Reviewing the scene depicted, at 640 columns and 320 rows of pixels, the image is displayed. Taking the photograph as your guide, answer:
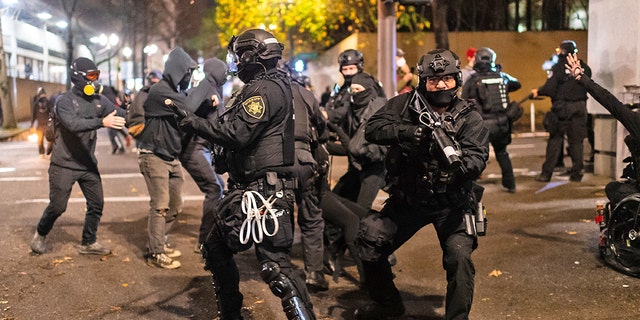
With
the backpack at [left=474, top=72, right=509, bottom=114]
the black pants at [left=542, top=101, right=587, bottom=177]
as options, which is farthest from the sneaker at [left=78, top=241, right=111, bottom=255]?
the black pants at [left=542, top=101, right=587, bottom=177]

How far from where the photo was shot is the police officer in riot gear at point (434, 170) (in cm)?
489

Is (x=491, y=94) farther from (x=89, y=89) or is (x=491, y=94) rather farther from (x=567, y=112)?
(x=89, y=89)

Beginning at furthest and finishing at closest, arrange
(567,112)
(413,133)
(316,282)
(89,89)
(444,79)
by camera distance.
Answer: (567,112), (89,89), (316,282), (444,79), (413,133)

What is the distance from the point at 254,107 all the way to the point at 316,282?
224 cm

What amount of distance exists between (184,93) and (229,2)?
2160cm

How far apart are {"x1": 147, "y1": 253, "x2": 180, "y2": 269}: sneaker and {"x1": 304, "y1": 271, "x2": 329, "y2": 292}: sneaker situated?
1.53 m

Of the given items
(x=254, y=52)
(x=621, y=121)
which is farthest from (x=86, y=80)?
(x=621, y=121)

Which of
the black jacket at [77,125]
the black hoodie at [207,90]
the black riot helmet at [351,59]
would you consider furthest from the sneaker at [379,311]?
the black jacket at [77,125]

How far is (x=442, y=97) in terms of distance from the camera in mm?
5086

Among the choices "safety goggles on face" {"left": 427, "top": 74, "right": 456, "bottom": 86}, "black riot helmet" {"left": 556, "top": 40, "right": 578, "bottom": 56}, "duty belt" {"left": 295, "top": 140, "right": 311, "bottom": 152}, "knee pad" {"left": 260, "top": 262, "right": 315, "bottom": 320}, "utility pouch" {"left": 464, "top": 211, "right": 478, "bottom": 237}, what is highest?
"black riot helmet" {"left": 556, "top": 40, "right": 578, "bottom": 56}

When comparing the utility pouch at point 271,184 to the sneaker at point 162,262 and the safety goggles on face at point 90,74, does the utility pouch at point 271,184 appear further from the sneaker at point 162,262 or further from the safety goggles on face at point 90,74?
the safety goggles on face at point 90,74

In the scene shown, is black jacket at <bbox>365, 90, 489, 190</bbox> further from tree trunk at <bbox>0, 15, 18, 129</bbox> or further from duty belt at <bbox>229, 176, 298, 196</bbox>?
tree trunk at <bbox>0, 15, 18, 129</bbox>

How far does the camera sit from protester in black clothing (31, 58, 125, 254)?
7.57 meters

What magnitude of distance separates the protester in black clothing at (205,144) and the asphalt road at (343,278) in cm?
55
